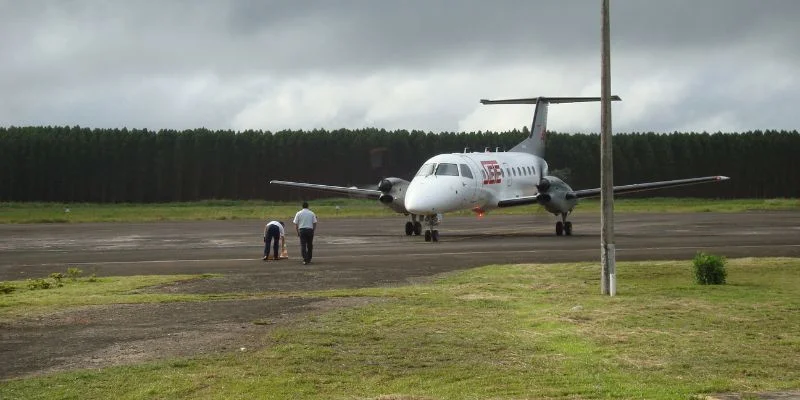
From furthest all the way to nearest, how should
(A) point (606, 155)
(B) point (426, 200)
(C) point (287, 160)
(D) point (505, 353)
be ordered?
(C) point (287, 160) < (B) point (426, 200) < (A) point (606, 155) < (D) point (505, 353)

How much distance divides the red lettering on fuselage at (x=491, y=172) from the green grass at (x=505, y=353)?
2092 centimetres

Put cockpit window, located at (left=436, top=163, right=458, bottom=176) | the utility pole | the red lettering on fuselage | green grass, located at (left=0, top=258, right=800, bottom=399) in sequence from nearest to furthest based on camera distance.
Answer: green grass, located at (left=0, top=258, right=800, bottom=399)
the utility pole
cockpit window, located at (left=436, top=163, right=458, bottom=176)
the red lettering on fuselage

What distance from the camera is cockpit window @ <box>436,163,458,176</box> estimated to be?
36.8 m

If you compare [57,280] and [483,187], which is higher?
[483,187]

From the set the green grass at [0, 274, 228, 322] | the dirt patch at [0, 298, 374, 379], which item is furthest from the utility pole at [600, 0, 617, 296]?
the green grass at [0, 274, 228, 322]

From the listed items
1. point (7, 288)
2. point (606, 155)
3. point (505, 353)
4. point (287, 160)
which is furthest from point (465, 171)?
point (287, 160)

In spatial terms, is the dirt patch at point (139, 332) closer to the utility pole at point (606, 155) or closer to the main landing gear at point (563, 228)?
the utility pole at point (606, 155)

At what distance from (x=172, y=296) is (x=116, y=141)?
91832 mm

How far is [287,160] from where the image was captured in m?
110

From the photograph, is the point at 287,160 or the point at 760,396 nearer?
the point at 760,396

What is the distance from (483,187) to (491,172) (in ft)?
4.07

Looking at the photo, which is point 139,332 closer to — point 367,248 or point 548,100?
point 367,248

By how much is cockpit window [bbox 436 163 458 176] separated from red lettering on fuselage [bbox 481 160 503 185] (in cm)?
198

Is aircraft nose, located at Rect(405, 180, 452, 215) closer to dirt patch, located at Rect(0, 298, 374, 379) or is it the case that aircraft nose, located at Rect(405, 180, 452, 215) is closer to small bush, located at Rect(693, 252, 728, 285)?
small bush, located at Rect(693, 252, 728, 285)
